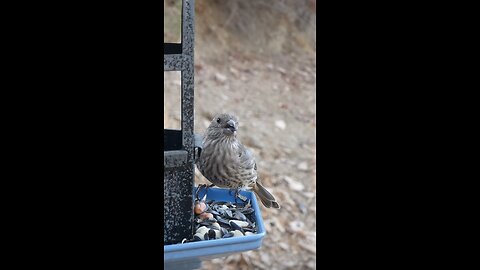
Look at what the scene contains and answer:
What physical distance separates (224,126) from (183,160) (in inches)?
36.2

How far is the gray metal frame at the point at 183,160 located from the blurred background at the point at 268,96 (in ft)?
10.6

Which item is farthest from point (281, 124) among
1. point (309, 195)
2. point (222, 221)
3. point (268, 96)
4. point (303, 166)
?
point (222, 221)

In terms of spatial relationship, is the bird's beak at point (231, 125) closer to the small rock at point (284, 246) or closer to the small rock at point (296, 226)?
the small rock at point (284, 246)

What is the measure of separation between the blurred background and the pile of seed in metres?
2.88

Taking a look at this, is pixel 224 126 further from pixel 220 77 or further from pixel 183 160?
pixel 220 77

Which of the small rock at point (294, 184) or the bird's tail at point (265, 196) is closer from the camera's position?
the bird's tail at point (265, 196)

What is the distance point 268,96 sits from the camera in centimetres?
791

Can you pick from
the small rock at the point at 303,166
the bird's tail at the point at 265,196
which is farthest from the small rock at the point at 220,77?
the bird's tail at the point at 265,196

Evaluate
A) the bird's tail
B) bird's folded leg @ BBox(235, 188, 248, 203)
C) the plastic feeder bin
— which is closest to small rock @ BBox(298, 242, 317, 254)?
the bird's tail

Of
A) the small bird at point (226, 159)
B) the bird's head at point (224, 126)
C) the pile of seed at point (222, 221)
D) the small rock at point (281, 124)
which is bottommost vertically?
the pile of seed at point (222, 221)

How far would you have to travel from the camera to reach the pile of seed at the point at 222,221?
2.39m
